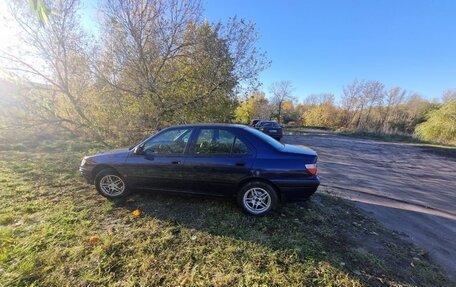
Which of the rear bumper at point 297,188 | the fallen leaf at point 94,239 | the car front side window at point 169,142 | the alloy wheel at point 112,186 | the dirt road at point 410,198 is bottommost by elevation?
the dirt road at point 410,198

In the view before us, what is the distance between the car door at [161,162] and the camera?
168 inches

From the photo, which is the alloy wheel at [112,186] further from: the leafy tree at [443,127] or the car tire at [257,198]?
the leafy tree at [443,127]

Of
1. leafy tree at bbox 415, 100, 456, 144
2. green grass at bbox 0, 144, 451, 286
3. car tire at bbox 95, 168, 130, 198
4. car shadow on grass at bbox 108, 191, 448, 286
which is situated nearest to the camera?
green grass at bbox 0, 144, 451, 286

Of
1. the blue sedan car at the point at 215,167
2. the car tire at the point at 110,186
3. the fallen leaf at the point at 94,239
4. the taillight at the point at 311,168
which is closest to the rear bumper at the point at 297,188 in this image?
the blue sedan car at the point at 215,167

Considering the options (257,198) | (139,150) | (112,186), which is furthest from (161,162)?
(257,198)

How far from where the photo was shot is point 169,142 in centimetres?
440

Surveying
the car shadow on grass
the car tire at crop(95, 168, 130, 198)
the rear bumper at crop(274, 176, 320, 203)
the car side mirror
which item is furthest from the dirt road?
the car tire at crop(95, 168, 130, 198)

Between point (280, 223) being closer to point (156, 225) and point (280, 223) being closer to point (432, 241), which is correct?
point (156, 225)

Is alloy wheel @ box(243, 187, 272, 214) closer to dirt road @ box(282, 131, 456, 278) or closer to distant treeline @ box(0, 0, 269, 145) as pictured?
dirt road @ box(282, 131, 456, 278)

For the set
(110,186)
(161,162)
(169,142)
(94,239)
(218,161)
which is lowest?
(94,239)

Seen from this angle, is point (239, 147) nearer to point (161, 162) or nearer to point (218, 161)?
point (218, 161)

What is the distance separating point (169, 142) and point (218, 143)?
987 mm

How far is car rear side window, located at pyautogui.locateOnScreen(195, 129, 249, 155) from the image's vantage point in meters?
4.05

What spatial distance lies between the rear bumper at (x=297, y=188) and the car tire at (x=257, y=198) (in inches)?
6.4
